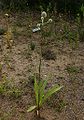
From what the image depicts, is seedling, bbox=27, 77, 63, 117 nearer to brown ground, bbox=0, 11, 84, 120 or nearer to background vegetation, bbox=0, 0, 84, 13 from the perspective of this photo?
brown ground, bbox=0, 11, 84, 120

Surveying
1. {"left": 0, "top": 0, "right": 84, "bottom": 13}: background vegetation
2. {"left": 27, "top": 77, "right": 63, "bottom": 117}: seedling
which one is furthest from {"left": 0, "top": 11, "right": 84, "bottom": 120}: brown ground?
{"left": 0, "top": 0, "right": 84, "bottom": 13}: background vegetation

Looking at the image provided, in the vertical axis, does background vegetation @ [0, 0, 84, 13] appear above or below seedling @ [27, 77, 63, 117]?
above

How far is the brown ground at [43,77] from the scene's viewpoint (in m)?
4.14

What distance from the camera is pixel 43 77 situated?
471 centimetres

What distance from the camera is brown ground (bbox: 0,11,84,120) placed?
4.14 m

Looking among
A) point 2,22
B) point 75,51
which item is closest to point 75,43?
point 75,51

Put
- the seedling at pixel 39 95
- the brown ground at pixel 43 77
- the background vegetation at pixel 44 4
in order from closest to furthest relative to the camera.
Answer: the seedling at pixel 39 95 → the brown ground at pixel 43 77 → the background vegetation at pixel 44 4

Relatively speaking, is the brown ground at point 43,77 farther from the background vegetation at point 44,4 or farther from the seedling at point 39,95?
the background vegetation at point 44,4

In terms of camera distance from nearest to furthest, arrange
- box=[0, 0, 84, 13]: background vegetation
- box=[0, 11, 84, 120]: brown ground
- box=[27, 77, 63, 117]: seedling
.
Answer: box=[27, 77, 63, 117]: seedling → box=[0, 11, 84, 120]: brown ground → box=[0, 0, 84, 13]: background vegetation

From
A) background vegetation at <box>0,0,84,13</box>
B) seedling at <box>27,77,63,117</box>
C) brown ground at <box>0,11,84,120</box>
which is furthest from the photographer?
background vegetation at <box>0,0,84,13</box>

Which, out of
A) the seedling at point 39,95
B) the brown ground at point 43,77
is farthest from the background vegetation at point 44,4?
the seedling at point 39,95

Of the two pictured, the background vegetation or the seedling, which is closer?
the seedling

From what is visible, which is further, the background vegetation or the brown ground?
the background vegetation

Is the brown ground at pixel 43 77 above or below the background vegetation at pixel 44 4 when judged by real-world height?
below
